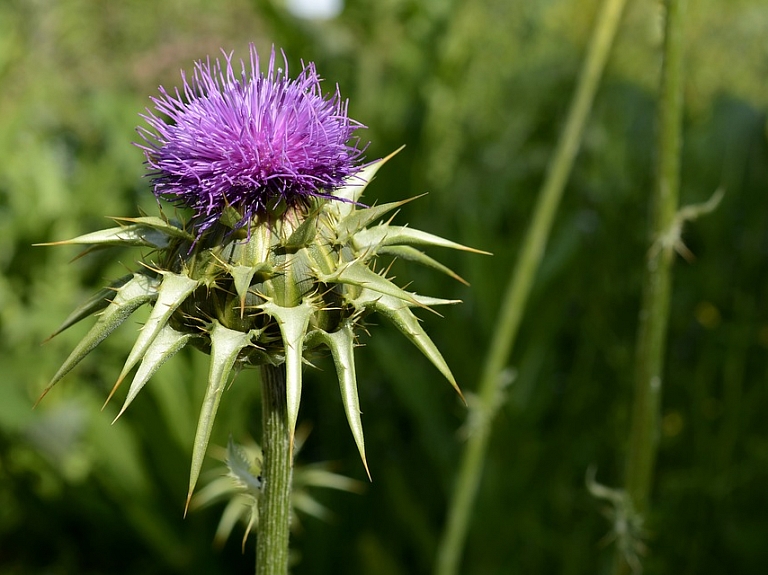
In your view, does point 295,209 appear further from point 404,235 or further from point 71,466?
point 71,466

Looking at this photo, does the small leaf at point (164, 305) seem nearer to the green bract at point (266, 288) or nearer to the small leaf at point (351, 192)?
the green bract at point (266, 288)

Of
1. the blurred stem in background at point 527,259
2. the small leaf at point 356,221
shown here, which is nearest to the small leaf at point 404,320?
the small leaf at point 356,221

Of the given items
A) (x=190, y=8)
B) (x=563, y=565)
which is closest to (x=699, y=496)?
(x=563, y=565)

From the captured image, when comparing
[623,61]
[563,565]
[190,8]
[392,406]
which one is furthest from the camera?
[190,8]

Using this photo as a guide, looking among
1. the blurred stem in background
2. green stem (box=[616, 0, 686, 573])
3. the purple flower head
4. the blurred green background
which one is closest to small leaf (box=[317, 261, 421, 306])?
the purple flower head

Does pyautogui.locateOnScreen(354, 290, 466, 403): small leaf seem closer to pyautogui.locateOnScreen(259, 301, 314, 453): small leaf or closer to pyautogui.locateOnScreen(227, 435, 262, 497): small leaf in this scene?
pyautogui.locateOnScreen(259, 301, 314, 453): small leaf

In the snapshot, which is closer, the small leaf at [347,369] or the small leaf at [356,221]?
the small leaf at [347,369]

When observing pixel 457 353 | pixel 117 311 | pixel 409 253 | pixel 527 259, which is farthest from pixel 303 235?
pixel 457 353
